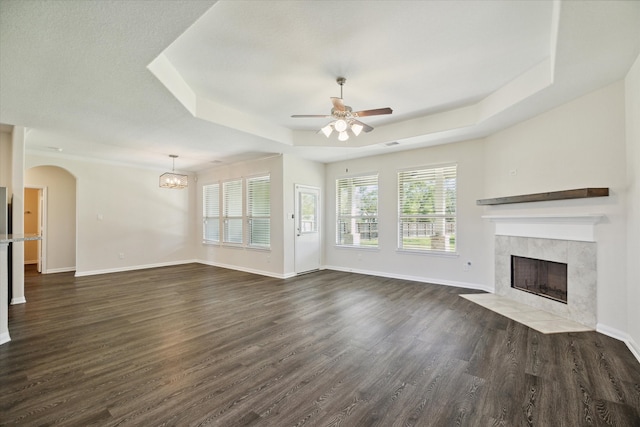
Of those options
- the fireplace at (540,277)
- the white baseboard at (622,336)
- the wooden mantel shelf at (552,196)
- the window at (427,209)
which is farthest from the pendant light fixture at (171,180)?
the white baseboard at (622,336)

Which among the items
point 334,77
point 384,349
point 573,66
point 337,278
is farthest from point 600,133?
point 337,278

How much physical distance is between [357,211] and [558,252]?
3803 mm

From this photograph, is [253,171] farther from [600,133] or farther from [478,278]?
[600,133]

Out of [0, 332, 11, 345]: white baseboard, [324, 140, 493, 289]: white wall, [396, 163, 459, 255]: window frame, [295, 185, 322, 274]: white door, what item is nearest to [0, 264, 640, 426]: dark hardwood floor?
[0, 332, 11, 345]: white baseboard

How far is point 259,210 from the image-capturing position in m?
6.77

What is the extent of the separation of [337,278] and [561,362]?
3977 mm

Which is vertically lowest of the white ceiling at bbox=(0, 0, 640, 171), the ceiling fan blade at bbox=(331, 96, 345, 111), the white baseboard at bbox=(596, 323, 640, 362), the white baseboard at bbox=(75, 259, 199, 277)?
the white baseboard at bbox=(75, 259, 199, 277)

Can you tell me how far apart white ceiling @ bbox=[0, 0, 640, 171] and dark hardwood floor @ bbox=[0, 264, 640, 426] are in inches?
110

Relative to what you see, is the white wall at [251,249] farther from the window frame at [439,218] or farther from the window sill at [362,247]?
the window frame at [439,218]

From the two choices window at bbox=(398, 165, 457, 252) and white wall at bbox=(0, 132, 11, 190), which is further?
window at bbox=(398, 165, 457, 252)

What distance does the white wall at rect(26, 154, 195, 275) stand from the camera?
256 inches

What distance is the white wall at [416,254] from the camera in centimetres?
511

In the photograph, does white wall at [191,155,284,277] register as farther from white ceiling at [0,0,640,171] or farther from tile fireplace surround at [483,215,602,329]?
tile fireplace surround at [483,215,602,329]

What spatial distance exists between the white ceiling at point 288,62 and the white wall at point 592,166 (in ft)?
0.75
